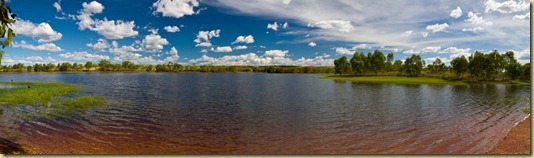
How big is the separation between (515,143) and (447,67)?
9779 cm

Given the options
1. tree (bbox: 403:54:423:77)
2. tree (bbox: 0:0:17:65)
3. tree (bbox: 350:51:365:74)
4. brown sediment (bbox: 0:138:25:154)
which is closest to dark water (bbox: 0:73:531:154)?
brown sediment (bbox: 0:138:25:154)

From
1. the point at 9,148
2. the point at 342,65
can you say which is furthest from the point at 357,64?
the point at 9,148

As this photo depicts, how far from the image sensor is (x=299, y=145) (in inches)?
658

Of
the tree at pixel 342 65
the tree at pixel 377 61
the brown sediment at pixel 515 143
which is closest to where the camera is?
the brown sediment at pixel 515 143

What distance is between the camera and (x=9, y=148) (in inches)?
604

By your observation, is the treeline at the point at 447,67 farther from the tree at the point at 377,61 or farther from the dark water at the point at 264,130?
the dark water at the point at 264,130

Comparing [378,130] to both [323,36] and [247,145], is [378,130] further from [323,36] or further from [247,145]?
[323,36]

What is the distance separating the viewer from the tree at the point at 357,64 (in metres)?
116

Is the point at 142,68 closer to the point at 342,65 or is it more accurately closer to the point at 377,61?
the point at 342,65

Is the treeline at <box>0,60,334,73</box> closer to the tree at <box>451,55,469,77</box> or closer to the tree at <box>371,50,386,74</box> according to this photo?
the tree at <box>371,50,386,74</box>

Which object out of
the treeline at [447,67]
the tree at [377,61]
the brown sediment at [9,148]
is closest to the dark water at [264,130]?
the brown sediment at [9,148]

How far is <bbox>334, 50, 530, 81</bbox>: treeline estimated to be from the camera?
72.8 meters

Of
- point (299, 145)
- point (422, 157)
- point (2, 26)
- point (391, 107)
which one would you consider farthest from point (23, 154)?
point (391, 107)

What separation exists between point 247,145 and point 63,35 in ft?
68.3
